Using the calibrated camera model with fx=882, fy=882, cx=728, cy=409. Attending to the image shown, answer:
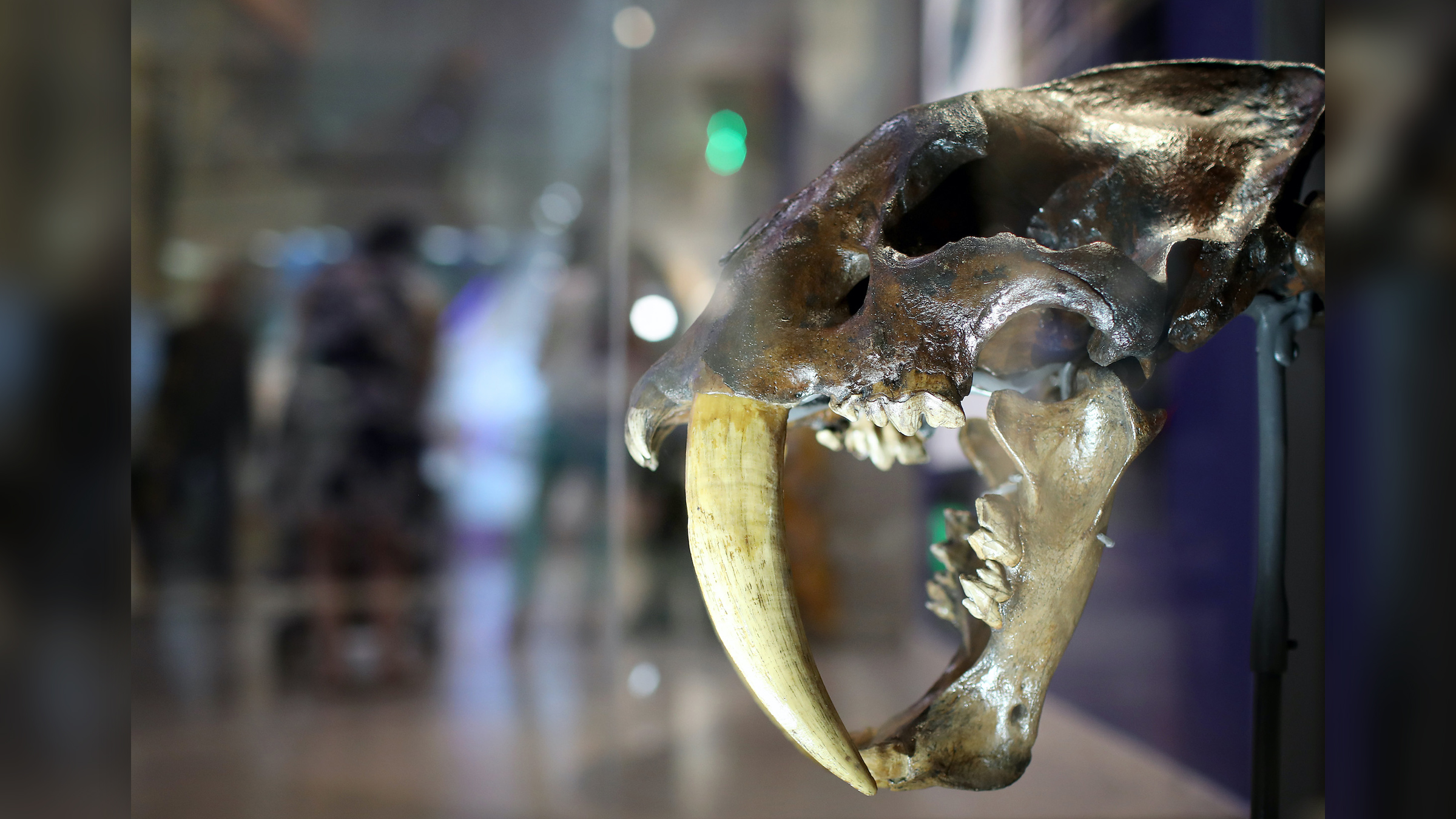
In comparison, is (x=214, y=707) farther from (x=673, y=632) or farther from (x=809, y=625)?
(x=809, y=625)

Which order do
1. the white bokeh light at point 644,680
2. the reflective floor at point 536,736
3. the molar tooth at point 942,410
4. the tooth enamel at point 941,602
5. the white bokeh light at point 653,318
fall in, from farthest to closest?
the white bokeh light at point 653,318, the white bokeh light at point 644,680, the reflective floor at point 536,736, the tooth enamel at point 941,602, the molar tooth at point 942,410

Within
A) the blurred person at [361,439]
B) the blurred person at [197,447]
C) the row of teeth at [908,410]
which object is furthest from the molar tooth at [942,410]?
the blurred person at [197,447]

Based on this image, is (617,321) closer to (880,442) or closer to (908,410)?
(880,442)

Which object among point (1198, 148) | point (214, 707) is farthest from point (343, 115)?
point (1198, 148)

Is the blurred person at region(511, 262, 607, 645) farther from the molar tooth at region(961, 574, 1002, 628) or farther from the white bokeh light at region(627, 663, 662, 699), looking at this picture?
the molar tooth at region(961, 574, 1002, 628)

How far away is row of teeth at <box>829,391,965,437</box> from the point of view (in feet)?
2.31

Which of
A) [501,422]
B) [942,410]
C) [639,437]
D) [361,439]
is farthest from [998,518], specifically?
[361,439]

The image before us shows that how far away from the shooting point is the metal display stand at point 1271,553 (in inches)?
39.7

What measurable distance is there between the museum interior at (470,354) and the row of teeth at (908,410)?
1.52 meters

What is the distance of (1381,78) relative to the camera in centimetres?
45

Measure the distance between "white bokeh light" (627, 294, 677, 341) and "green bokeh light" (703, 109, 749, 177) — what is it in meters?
0.42

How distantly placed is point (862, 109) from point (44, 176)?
2320mm

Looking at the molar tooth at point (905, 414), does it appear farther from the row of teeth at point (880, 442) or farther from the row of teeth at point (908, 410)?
the row of teeth at point (880, 442)

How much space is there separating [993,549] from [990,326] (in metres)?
0.21
